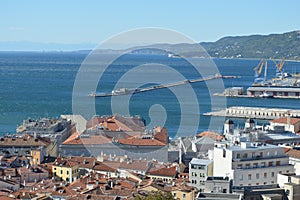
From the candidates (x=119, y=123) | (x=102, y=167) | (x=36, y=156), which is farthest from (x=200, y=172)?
(x=119, y=123)

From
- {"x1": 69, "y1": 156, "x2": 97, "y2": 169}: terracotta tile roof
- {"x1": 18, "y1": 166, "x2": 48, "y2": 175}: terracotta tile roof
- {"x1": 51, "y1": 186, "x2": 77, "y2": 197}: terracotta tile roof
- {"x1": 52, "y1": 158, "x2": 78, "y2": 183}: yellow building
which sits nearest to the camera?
{"x1": 51, "y1": 186, "x2": 77, "y2": 197}: terracotta tile roof

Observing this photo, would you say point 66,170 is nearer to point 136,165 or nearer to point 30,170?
point 30,170

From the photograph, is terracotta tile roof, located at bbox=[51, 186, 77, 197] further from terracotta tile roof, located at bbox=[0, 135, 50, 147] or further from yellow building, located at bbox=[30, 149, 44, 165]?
terracotta tile roof, located at bbox=[0, 135, 50, 147]

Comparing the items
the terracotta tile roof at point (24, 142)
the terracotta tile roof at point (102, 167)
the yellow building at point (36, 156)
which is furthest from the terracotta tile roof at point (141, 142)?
the terracotta tile roof at point (102, 167)

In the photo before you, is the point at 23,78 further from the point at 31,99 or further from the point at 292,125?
the point at 292,125

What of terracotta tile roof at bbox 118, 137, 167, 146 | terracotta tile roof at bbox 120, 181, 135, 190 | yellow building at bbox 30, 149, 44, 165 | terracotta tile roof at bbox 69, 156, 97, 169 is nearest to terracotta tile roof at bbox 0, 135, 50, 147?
yellow building at bbox 30, 149, 44, 165
